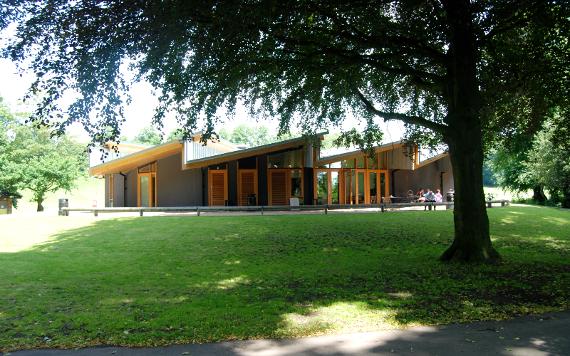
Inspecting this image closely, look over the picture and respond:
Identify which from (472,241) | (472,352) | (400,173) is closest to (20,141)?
(400,173)

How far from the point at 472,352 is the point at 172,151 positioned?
2452 centimetres

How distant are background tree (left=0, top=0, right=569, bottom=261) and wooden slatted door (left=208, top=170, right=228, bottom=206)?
14143mm

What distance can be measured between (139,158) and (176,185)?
115 inches

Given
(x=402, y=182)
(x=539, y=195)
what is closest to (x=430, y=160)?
(x=402, y=182)

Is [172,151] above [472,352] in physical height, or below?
above

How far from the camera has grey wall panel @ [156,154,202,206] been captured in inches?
1120

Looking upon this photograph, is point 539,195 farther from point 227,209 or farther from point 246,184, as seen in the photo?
point 227,209

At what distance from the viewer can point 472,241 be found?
10.6 meters

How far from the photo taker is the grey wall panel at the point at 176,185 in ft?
93.3

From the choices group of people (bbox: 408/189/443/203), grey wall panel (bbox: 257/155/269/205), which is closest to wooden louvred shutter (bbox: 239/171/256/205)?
grey wall panel (bbox: 257/155/269/205)

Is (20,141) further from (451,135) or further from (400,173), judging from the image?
(451,135)

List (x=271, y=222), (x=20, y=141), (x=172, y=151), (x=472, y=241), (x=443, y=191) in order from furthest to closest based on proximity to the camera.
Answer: (x=20, y=141) < (x=443, y=191) < (x=172, y=151) < (x=271, y=222) < (x=472, y=241)

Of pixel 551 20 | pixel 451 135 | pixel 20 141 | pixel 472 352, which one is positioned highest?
pixel 20 141

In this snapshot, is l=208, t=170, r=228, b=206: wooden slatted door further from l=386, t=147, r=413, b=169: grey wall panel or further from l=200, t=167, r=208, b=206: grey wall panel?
l=386, t=147, r=413, b=169: grey wall panel
